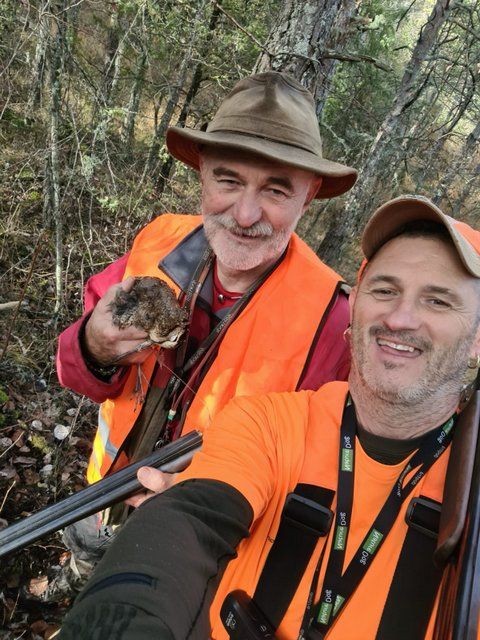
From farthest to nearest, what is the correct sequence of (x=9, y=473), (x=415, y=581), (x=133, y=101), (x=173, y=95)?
(x=133, y=101) < (x=173, y=95) < (x=9, y=473) < (x=415, y=581)

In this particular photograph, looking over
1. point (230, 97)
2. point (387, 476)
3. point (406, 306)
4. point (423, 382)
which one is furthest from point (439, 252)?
point (230, 97)

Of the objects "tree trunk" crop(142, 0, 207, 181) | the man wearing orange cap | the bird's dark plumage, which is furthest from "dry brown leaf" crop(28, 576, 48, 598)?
"tree trunk" crop(142, 0, 207, 181)

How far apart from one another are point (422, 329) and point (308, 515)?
950mm

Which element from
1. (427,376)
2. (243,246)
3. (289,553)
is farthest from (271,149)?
(289,553)

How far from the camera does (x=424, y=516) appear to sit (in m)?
1.54

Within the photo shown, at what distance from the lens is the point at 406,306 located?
1826mm

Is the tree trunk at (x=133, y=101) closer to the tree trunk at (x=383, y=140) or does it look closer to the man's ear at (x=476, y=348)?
the tree trunk at (x=383, y=140)

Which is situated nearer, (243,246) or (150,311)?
(150,311)

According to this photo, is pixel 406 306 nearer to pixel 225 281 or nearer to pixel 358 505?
pixel 358 505

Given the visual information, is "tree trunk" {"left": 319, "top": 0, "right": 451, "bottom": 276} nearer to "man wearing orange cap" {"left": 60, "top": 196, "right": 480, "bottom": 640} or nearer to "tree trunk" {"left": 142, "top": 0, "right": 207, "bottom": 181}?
"tree trunk" {"left": 142, "top": 0, "right": 207, "bottom": 181}

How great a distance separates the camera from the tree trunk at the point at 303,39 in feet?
10.5

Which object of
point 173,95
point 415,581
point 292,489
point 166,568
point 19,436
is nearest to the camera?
point 166,568

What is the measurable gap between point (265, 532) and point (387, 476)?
57 cm

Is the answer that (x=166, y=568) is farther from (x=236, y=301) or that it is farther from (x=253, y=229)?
(x=253, y=229)
